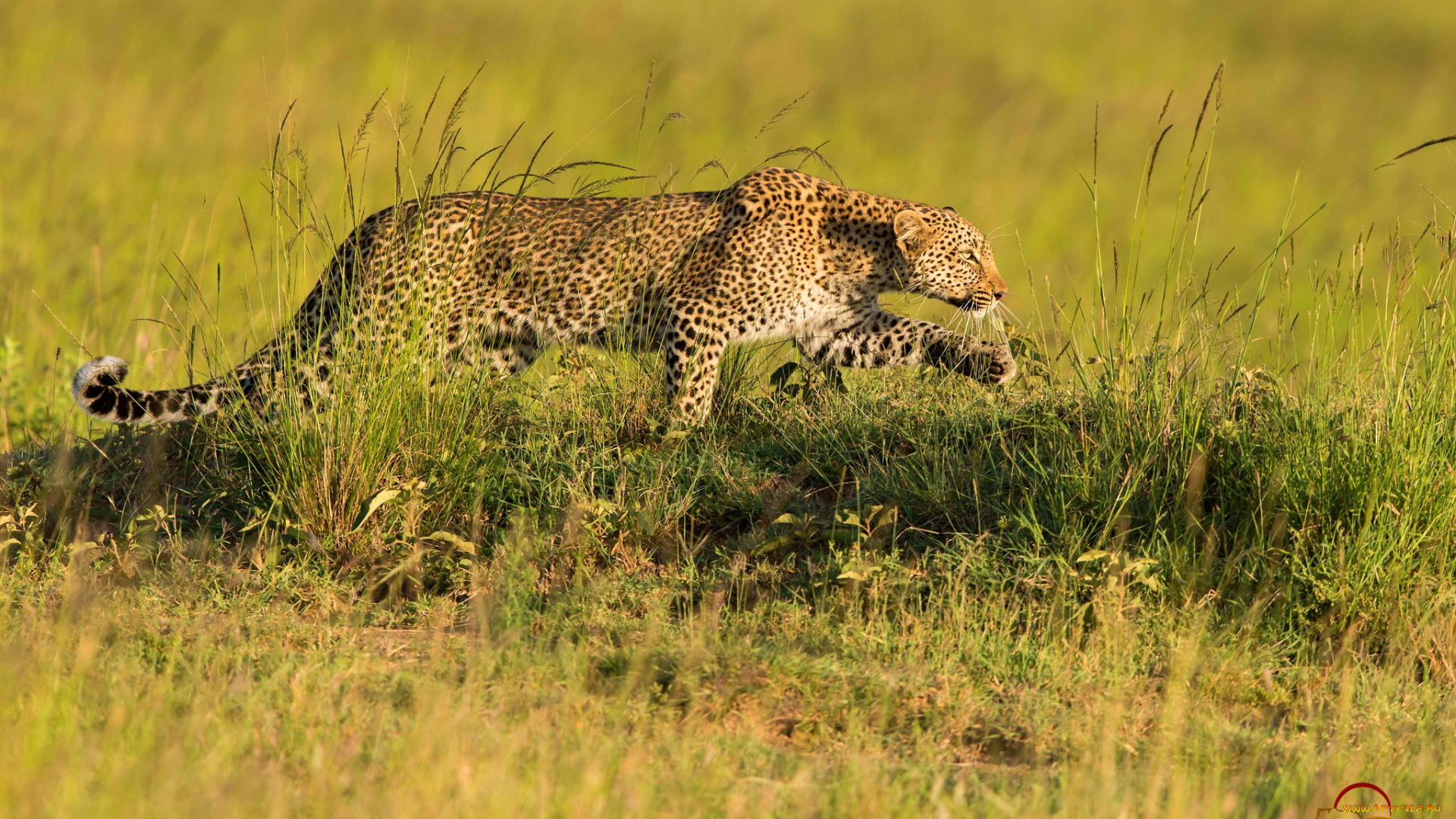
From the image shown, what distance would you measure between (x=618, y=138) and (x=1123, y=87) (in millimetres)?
5744

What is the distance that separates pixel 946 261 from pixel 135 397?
3.56 metres

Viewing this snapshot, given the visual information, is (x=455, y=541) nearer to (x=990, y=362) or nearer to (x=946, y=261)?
(x=990, y=362)

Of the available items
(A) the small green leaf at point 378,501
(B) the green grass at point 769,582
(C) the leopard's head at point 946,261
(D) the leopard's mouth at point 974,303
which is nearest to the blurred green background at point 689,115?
(B) the green grass at point 769,582

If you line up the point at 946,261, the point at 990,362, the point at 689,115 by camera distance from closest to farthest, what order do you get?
the point at 990,362 < the point at 946,261 < the point at 689,115

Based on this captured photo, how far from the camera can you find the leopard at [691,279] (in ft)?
20.7

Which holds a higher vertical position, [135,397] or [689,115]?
[689,115]

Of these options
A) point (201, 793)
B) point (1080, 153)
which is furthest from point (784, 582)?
point (1080, 153)

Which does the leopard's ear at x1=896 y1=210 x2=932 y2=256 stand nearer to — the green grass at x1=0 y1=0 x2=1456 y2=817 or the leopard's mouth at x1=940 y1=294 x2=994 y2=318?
the leopard's mouth at x1=940 y1=294 x2=994 y2=318

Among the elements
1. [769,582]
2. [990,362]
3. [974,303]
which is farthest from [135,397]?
[974,303]

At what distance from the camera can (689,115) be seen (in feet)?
42.9

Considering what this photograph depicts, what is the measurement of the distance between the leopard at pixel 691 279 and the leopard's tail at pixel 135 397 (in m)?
0.03

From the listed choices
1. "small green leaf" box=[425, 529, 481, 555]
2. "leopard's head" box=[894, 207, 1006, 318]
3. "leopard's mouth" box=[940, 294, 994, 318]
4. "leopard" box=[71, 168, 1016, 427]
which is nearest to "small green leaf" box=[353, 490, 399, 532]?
"small green leaf" box=[425, 529, 481, 555]

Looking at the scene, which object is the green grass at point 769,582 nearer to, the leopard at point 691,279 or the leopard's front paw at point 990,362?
the leopard's front paw at point 990,362

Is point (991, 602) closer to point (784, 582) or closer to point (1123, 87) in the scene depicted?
point (784, 582)
